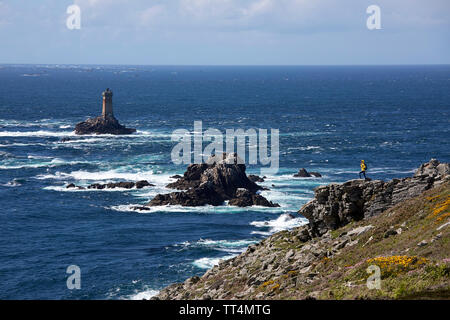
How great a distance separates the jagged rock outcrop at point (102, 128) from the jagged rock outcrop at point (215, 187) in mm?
52101

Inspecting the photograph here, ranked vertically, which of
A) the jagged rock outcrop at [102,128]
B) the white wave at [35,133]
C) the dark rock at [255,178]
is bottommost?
the dark rock at [255,178]

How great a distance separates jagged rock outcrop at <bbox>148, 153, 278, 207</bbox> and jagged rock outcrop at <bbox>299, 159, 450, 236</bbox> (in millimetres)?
36385

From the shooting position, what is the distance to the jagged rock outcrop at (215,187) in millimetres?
81375

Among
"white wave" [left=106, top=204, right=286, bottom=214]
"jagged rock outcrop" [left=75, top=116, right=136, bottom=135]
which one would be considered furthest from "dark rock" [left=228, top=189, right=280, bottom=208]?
"jagged rock outcrop" [left=75, top=116, right=136, bottom=135]

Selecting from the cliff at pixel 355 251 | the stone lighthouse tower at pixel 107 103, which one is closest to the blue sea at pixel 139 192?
the stone lighthouse tower at pixel 107 103

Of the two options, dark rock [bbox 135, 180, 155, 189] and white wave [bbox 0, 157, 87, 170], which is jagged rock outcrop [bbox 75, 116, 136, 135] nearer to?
white wave [bbox 0, 157, 87, 170]

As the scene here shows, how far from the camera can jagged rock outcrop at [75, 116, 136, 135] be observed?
138m

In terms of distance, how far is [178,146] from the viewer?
396 ft

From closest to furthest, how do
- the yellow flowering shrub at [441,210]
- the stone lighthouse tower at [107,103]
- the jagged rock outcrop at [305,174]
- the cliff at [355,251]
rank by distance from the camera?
the cliff at [355,251], the yellow flowering shrub at [441,210], the jagged rock outcrop at [305,174], the stone lighthouse tower at [107,103]

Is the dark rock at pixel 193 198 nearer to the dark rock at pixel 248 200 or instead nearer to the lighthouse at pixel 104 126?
the dark rock at pixel 248 200

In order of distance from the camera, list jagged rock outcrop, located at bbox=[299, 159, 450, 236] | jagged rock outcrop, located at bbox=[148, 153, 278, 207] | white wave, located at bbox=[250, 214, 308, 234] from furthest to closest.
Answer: jagged rock outcrop, located at bbox=[148, 153, 278, 207]
white wave, located at bbox=[250, 214, 308, 234]
jagged rock outcrop, located at bbox=[299, 159, 450, 236]

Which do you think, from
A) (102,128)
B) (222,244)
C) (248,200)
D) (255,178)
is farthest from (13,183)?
(102,128)

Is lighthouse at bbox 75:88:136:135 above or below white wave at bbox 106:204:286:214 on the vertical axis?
above
